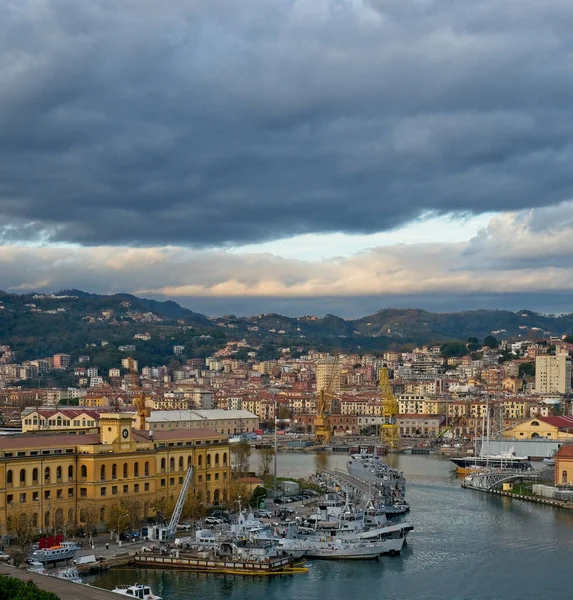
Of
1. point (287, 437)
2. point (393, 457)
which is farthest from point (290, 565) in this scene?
point (287, 437)

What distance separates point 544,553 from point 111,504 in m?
9.54

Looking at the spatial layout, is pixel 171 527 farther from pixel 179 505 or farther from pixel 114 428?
pixel 114 428

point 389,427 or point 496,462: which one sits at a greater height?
point 496,462

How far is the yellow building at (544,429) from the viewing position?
5084 centimetres

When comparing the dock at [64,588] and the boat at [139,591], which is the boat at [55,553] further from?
the dock at [64,588]

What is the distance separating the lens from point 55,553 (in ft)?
67.0

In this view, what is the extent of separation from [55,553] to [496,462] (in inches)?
1024

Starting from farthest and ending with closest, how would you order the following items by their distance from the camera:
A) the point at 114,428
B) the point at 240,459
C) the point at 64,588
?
the point at 240,459
the point at 114,428
the point at 64,588

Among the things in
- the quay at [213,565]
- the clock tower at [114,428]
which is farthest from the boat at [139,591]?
the clock tower at [114,428]

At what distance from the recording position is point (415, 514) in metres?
29.4

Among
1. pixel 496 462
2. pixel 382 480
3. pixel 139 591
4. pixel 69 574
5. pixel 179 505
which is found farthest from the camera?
pixel 496 462

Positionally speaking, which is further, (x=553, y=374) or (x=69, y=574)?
(x=553, y=374)

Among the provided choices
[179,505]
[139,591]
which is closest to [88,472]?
[179,505]

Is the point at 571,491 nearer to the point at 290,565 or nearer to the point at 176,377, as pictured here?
the point at 290,565
